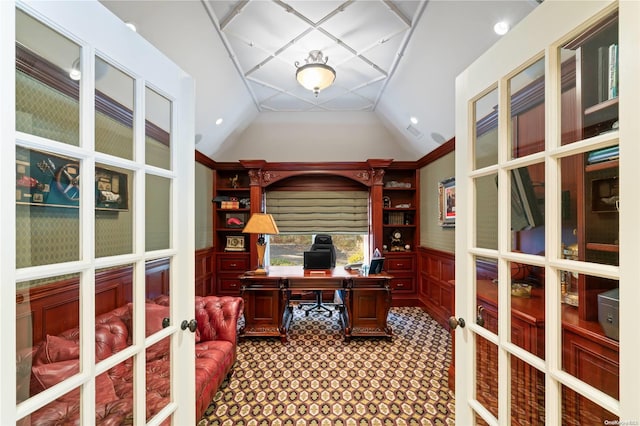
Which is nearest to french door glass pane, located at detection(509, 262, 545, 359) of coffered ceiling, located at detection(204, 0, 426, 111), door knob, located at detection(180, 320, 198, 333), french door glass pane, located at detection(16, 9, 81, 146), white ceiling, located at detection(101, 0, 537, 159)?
door knob, located at detection(180, 320, 198, 333)

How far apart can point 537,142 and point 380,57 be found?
2577 mm

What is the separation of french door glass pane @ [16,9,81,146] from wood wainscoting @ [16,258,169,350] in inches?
16.8

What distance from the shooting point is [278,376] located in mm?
2527

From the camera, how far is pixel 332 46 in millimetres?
2797

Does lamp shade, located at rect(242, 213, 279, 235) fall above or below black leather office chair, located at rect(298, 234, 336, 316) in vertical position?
above

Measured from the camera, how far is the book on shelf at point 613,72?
0.71 metres

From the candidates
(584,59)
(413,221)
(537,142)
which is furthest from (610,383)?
(413,221)

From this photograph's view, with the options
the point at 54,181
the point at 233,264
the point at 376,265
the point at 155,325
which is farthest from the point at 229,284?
the point at 54,181

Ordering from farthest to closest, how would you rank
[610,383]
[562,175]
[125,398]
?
[125,398] < [562,175] < [610,383]

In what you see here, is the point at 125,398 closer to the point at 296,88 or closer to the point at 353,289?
the point at 353,289

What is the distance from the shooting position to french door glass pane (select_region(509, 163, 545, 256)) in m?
0.90

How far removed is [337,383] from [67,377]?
7.03 feet

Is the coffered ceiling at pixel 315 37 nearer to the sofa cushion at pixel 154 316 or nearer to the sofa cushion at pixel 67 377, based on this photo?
the sofa cushion at pixel 154 316

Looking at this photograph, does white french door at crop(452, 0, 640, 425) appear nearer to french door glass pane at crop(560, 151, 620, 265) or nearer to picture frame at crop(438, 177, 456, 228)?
french door glass pane at crop(560, 151, 620, 265)
